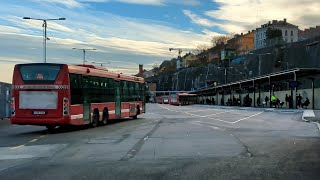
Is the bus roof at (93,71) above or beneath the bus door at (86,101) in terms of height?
above

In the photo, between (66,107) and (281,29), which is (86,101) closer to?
(66,107)

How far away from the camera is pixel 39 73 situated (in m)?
21.7

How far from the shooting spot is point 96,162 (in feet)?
39.0

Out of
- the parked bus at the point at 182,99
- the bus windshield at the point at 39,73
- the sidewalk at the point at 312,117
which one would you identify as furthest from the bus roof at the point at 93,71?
the parked bus at the point at 182,99

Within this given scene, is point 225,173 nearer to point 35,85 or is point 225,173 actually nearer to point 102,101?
point 35,85

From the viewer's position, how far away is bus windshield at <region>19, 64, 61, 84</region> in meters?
21.6

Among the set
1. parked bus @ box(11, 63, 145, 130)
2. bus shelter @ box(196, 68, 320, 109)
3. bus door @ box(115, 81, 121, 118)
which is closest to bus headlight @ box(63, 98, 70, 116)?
parked bus @ box(11, 63, 145, 130)

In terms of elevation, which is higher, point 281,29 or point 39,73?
point 281,29

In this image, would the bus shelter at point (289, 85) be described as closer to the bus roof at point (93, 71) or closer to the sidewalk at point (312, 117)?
the sidewalk at point (312, 117)

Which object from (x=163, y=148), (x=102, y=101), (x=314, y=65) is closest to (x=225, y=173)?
(x=163, y=148)

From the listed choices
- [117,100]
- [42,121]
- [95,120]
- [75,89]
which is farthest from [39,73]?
[117,100]

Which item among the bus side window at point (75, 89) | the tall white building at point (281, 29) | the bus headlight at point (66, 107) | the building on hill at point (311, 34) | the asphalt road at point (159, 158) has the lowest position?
the asphalt road at point (159, 158)

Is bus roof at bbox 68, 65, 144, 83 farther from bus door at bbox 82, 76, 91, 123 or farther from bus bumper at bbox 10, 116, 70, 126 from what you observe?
bus bumper at bbox 10, 116, 70, 126

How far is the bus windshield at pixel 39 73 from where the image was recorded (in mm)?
21609
